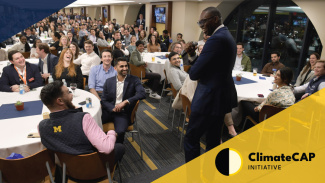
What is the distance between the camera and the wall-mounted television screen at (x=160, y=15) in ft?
39.6

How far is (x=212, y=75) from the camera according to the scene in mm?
1951

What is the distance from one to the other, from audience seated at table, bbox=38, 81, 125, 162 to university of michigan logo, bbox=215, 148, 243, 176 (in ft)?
4.68

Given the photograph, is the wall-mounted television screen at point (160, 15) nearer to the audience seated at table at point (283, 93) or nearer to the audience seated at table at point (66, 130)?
the audience seated at table at point (283, 93)

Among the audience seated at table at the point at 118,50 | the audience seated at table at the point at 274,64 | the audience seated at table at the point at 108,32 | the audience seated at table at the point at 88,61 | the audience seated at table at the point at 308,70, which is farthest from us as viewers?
the audience seated at table at the point at 108,32

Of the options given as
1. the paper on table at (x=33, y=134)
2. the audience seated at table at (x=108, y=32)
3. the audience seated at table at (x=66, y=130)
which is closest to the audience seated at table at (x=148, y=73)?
the paper on table at (x=33, y=134)

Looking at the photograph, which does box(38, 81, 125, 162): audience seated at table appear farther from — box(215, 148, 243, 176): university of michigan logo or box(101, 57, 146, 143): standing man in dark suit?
box(215, 148, 243, 176): university of michigan logo

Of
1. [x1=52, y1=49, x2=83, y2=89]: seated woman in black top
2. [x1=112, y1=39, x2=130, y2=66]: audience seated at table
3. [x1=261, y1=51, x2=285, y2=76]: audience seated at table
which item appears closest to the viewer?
[x1=52, y1=49, x2=83, y2=89]: seated woman in black top

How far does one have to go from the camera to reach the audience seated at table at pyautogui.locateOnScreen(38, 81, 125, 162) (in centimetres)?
180

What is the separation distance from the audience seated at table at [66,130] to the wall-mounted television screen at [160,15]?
10.9 meters

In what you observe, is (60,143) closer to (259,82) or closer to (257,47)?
(259,82)

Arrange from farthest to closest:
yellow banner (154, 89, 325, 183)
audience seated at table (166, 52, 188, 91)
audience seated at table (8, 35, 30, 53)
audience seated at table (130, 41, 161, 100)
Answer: audience seated at table (8, 35, 30, 53) → audience seated at table (130, 41, 161, 100) → audience seated at table (166, 52, 188, 91) → yellow banner (154, 89, 325, 183)

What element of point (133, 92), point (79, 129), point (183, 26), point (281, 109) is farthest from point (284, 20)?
point (79, 129)

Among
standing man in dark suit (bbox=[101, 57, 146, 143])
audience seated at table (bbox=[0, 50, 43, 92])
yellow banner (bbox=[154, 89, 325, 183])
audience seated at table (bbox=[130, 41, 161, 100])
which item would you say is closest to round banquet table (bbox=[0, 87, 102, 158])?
standing man in dark suit (bbox=[101, 57, 146, 143])

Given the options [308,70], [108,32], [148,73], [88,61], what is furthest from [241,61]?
[108,32]
